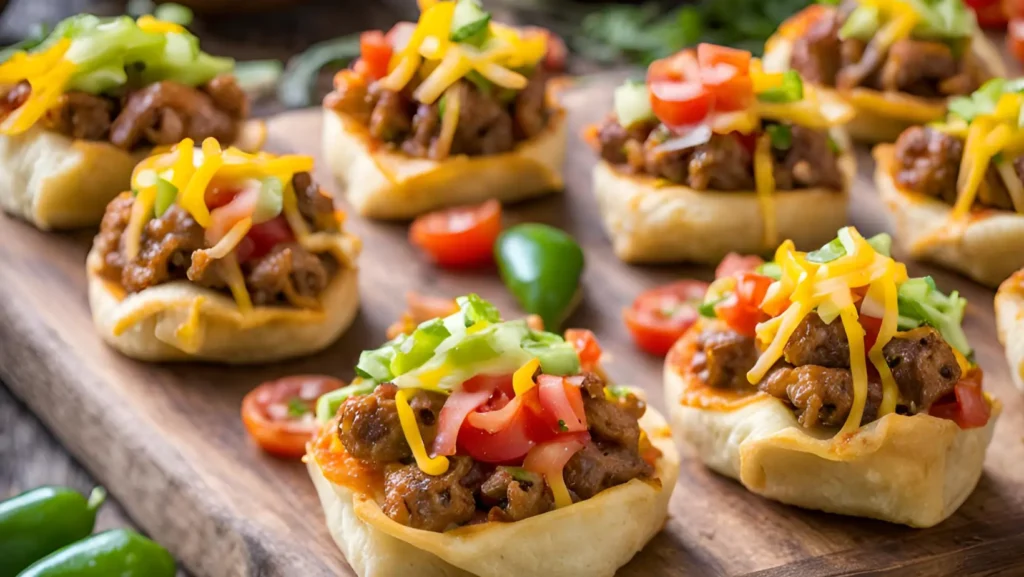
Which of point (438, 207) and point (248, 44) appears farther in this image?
point (248, 44)

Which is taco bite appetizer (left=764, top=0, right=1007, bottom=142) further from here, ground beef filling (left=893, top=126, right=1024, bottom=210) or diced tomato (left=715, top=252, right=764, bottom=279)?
diced tomato (left=715, top=252, right=764, bottom=279)

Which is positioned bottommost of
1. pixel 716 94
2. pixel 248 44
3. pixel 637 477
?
pixel 248 44

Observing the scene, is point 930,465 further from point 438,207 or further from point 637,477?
point 438,207

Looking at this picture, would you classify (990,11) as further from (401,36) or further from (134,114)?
(134,114)

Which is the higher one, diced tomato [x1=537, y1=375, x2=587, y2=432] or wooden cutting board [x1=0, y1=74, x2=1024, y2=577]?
diced tomato [x1=537, y1=375, x2=587, y2=432]

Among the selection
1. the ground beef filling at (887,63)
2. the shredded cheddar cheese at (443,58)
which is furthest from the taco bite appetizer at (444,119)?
the ground beef filling at (887,63)

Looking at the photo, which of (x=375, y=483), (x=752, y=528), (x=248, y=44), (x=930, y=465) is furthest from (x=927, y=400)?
(x=248, y=44)

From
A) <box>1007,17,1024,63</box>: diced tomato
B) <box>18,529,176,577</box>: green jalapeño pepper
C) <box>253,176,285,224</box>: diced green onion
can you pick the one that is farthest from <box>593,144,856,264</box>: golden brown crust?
<box>18,529,176,577</box>: green jalapeño pepper
